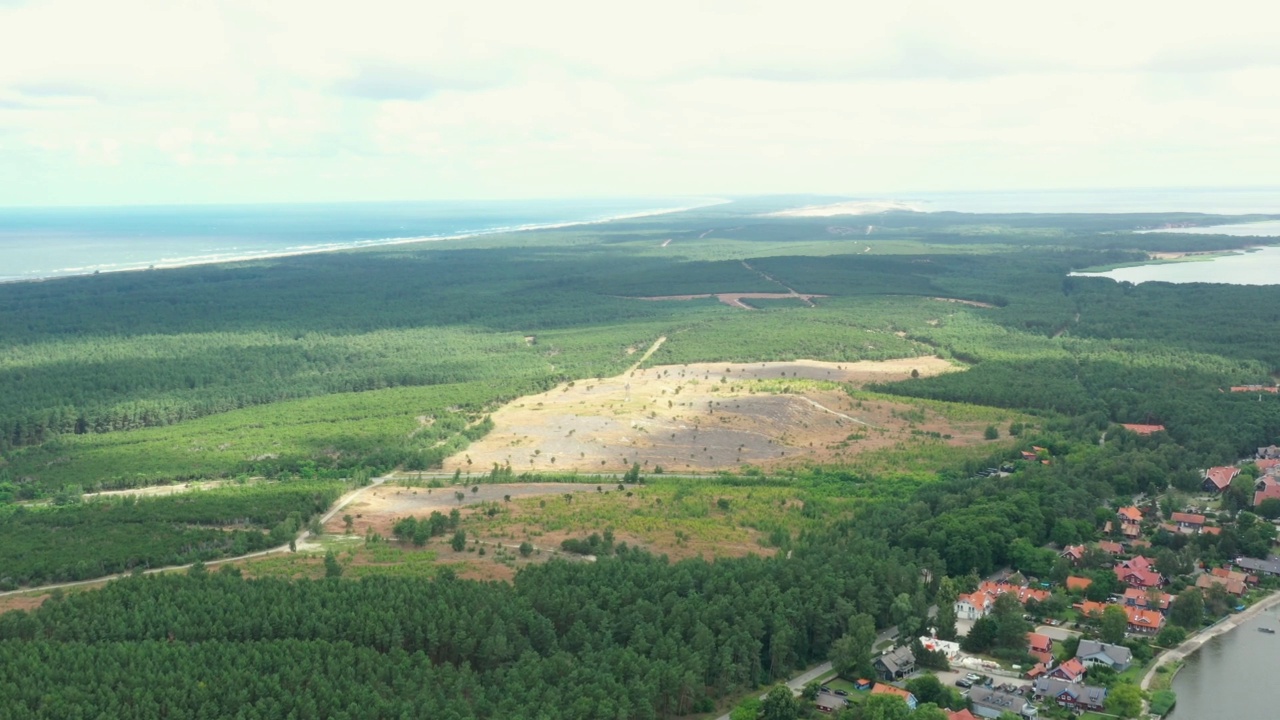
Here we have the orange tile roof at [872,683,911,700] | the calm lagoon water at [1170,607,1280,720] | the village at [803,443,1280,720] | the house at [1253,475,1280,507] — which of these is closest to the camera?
the orange tile roof at [872,683,911,700]

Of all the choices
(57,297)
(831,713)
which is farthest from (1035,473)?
(57,297)

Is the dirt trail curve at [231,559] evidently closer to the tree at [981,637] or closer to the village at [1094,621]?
the village at [1094,621]

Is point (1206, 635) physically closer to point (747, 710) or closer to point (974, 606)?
point (974, 606)

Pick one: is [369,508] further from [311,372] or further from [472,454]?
[311,372]

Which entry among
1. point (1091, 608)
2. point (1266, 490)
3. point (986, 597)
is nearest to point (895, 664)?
point (986, 597)

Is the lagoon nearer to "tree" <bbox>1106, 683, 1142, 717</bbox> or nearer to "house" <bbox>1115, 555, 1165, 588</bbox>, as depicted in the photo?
"house" <bbox>1115, 555, 1165, 588</bbox>

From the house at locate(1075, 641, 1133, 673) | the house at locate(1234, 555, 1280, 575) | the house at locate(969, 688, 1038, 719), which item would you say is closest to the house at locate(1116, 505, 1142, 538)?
the house at locate(1234, 555, 1280, 575)
